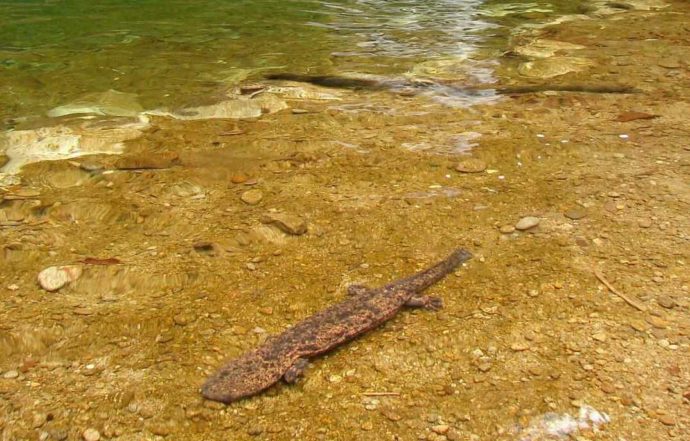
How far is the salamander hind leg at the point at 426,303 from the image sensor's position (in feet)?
12.4

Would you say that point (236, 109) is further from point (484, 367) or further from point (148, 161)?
point (484, 367)

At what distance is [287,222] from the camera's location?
473 cm

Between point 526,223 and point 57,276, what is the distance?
3.54 meters

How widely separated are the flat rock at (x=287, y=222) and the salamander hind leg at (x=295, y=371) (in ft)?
4.87

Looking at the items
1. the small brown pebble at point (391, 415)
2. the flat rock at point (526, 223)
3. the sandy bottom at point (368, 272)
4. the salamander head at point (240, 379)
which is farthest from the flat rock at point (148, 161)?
the small brown pebble at point (391, 415)

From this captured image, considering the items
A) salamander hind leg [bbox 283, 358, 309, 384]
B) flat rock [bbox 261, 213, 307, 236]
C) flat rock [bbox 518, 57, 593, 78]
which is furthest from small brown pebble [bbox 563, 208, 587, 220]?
flat rock [bbox 518, 57, 593, 78]

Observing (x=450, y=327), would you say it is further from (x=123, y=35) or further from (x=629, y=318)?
(x=123, y=35)

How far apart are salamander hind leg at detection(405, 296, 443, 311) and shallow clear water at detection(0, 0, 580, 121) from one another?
16.3 feet

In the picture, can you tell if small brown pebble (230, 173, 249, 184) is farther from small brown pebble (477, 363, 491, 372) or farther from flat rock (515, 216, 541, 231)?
small brown pebble (477, 363, 491, 372)

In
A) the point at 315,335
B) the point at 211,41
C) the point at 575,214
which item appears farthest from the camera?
the point at 211,41

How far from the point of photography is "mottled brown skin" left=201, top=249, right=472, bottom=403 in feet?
10.4

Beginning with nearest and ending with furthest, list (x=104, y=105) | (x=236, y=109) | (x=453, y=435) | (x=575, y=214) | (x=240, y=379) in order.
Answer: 1. (x=453, y=435)
2. (x=240, y=379)
3. (x=575, y=214)
4. (x=236, y=109)
5. (x=104, y=105)

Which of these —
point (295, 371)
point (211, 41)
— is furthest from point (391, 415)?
point (211, 41)

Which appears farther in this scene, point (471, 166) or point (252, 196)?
point (471, 166)
